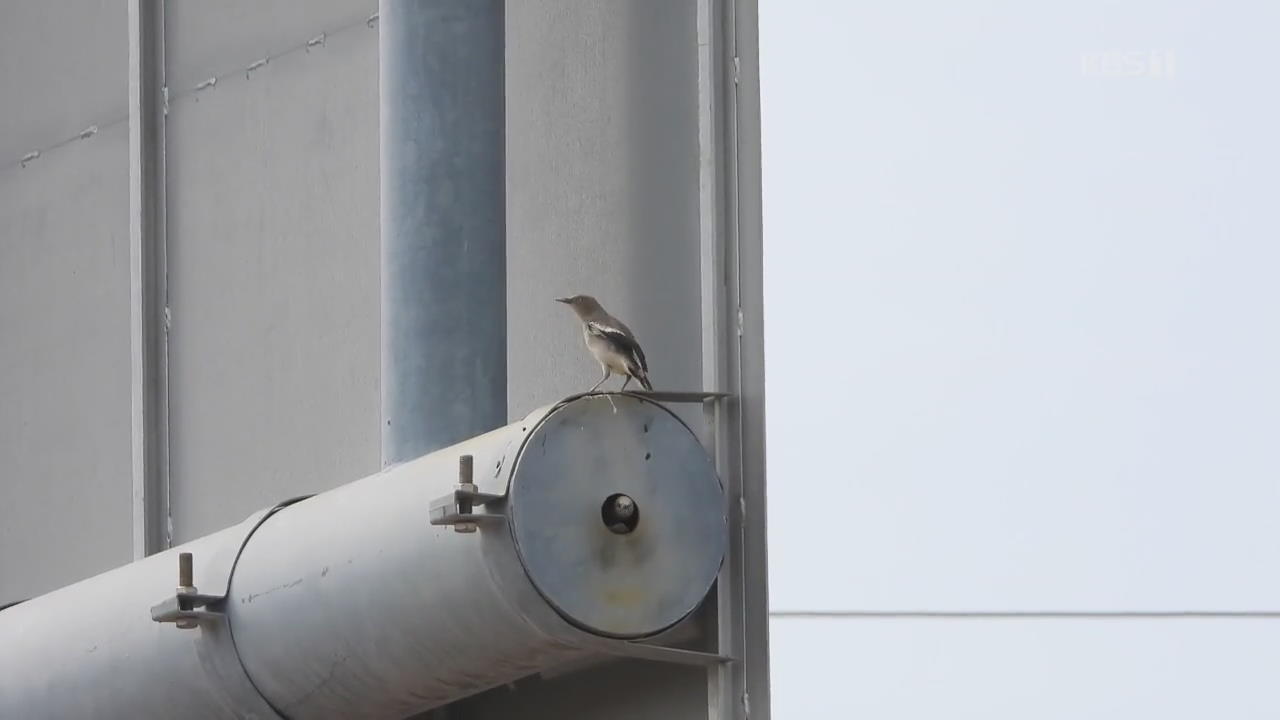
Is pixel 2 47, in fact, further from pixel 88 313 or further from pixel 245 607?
pixel 245 607

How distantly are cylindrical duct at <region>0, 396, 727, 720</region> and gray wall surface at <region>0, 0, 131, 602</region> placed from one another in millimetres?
2941

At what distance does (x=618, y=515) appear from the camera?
556cm

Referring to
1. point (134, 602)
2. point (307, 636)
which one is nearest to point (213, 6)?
point (134, 602)

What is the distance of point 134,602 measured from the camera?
6766mm

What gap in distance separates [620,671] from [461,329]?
1129 mm

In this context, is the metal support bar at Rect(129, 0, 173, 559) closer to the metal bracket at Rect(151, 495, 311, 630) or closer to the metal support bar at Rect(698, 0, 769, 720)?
→ the metal bracket at Rect(151, 495, 311, 630)

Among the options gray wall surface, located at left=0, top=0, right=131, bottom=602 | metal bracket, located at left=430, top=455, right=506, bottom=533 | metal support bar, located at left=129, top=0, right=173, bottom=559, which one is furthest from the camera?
gray wall surface, located at left=0, top=0, right=131, bottom=602

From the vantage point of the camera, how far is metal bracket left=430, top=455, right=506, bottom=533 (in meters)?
5.41

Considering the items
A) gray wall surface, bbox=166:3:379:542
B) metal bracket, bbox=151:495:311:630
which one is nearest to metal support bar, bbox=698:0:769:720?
metal bracket, bbox=151:495:311:630

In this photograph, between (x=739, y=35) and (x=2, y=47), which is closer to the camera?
(x=739, y=35)

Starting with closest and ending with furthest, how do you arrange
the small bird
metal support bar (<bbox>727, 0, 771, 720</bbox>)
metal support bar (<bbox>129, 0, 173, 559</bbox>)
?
the small bird → metal support bar (<bbox>727, 0, 771, 720</bbox>) → metal support bar (<bbox>129, 0, 173, 559</bbox>)

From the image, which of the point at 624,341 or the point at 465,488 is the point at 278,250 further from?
the point at 465,488

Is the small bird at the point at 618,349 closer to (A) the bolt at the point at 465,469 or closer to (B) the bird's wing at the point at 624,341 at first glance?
(B) the bird's wing at the point at 624,341

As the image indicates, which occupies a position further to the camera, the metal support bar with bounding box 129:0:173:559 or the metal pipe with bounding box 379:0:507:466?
the metal support bar with bounding box 129:0:173:559
